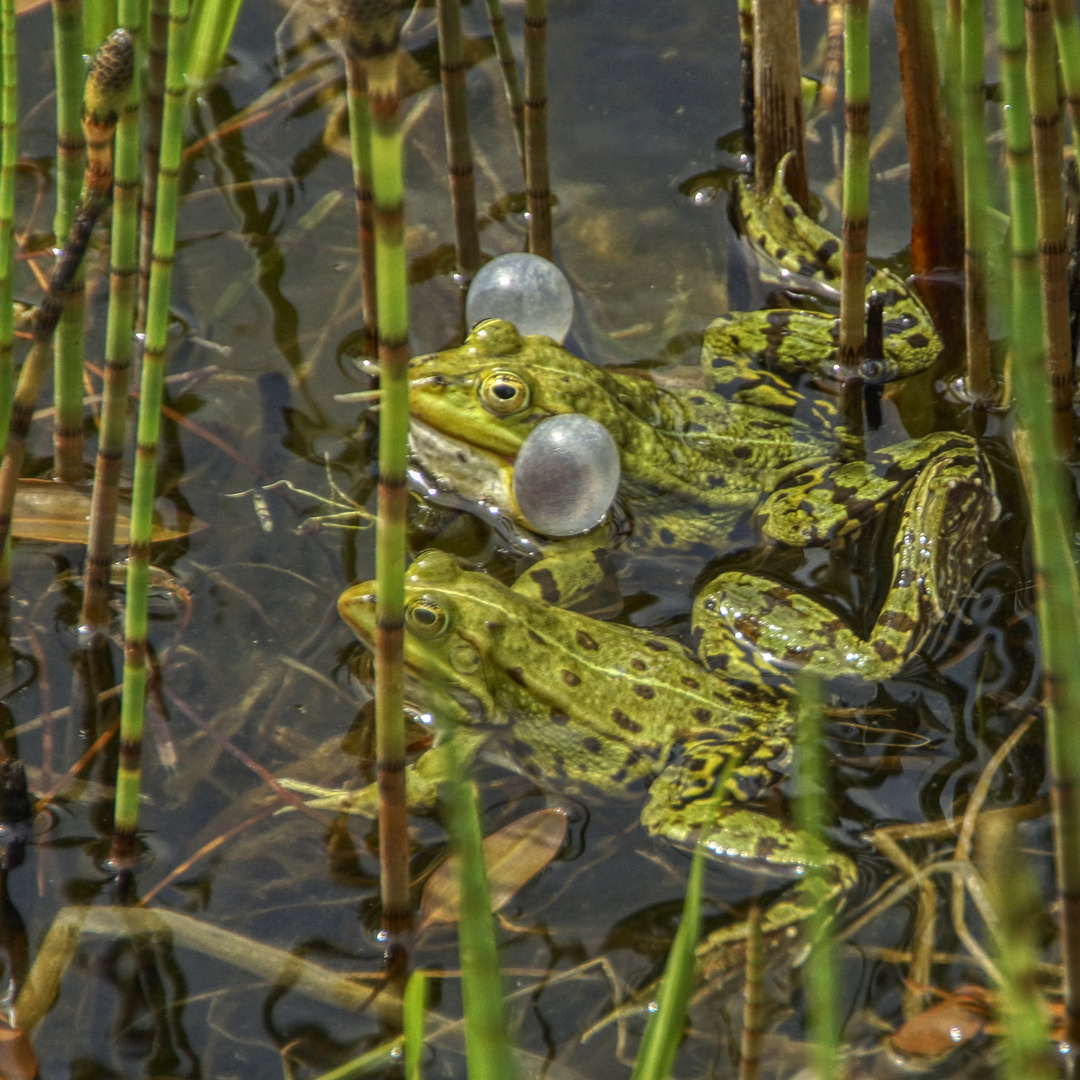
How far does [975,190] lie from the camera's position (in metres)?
3.13

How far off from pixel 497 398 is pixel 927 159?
182cm

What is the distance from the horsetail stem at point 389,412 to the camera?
1.63m

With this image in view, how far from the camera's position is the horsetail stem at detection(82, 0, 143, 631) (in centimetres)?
290

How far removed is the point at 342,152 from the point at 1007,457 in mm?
3187

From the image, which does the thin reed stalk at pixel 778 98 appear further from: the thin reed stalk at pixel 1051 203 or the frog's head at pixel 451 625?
the frog's head at pixel 451 625

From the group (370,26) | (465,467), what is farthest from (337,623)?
(370,26)

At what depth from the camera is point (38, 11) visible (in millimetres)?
5715

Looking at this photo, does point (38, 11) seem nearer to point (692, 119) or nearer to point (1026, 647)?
point (692, 119)

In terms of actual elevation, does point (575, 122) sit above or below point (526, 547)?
above

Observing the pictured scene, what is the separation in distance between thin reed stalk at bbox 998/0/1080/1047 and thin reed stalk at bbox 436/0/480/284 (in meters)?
2.30

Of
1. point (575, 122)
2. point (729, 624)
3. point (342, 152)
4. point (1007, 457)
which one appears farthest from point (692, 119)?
point (729, 624)

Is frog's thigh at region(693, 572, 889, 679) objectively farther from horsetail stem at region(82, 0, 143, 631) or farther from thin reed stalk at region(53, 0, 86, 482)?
thin reed stalk at region(53, 0, 86, 482)

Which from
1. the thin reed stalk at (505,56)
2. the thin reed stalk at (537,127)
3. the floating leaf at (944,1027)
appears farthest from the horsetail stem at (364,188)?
the floating leaf at (944,1027)

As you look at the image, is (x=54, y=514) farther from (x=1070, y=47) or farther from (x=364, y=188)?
(x=1070, y=47)
